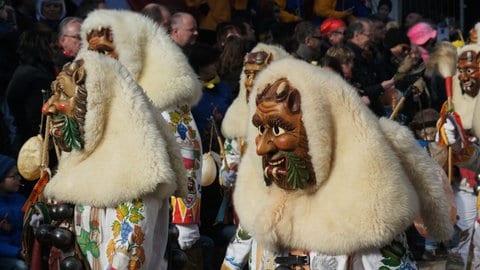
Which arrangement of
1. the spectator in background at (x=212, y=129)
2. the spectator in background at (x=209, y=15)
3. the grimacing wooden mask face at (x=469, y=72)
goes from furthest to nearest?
the spectator in background at (x=209, y=15)
the spectator in background at (x=212, y=129)
the grimacing wooden mask face at (x=469, y=72)

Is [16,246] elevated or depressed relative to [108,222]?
depressed

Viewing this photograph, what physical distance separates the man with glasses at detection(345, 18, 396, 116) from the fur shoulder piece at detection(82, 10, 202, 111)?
313 centimetres

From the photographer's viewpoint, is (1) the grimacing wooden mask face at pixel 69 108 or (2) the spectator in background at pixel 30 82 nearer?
(1) the grimacing wooden mask face at pixel 69 108

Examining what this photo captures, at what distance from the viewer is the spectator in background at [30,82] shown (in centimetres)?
905

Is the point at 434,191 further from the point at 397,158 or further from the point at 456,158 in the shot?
the point at 456,158

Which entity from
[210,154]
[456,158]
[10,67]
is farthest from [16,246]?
[456,158]

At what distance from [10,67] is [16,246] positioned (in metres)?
2.39

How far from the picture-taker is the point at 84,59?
5746 millimetres

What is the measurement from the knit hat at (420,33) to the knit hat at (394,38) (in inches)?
34.9

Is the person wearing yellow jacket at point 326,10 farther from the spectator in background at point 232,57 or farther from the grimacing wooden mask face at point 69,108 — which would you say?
the grimacing wooden mask face at point 69,108

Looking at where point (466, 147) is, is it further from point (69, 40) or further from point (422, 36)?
point (422, 36)

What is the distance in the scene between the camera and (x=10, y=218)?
7.78m

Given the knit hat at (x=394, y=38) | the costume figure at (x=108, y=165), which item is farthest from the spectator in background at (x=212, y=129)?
the knit hat at (x=394, y=38)

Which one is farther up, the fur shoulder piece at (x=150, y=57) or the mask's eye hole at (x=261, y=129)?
the mask's eye hole at (x=261, y=129)
